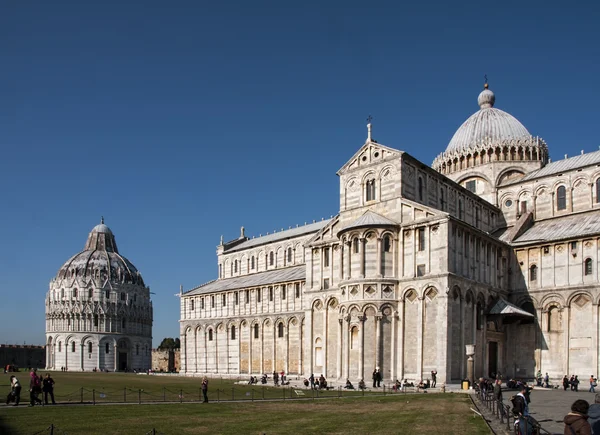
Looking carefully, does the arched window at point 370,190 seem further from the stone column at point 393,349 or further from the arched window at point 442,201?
the stone column at point 393,349

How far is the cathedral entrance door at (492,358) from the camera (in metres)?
48.1

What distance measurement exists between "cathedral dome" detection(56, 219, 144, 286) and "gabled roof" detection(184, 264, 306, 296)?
5824cm

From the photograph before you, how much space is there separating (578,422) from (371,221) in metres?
36.5

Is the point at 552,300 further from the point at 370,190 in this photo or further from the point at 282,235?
the point at 282,235

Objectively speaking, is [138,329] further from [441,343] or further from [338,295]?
[441,343]

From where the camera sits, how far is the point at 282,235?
3137 inches

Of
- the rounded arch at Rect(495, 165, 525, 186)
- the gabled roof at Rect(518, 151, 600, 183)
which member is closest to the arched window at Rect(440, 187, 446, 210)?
the gabled roof at Rect(518, 151, 600, 183)

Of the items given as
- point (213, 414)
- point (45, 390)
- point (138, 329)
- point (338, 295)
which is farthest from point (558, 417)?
point (138, 329)

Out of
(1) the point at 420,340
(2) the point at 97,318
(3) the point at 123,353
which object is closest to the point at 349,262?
(1) the point at 420,340

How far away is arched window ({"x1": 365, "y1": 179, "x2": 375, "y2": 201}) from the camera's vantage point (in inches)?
1956

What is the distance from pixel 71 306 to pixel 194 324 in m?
60.6

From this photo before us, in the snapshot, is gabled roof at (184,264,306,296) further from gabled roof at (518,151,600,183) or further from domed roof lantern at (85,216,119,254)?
domed roof lantern at (85,216,119,254)

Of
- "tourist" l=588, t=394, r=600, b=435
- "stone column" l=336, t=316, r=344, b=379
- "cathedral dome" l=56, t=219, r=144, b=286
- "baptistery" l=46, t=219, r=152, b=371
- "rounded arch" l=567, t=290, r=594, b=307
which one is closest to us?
"tourist" l=588, t=394, r=600, b=435

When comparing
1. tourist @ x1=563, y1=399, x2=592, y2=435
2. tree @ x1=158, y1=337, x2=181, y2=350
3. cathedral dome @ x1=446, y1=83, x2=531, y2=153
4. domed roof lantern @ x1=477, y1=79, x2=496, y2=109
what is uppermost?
domed roof lantern @ x1=477, y1=79, x2=496, y2=109
